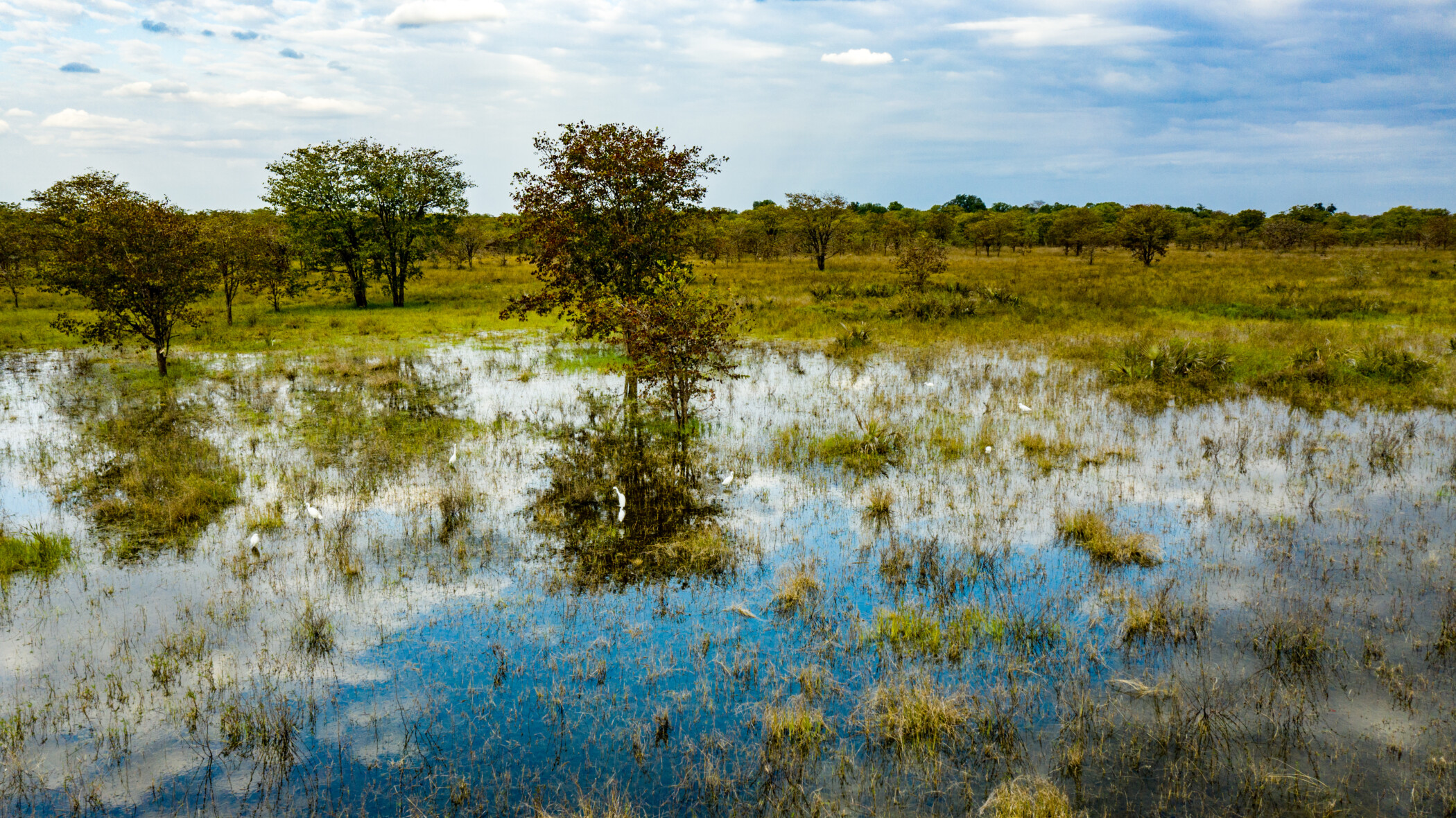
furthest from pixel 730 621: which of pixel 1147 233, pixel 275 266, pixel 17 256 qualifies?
pixel 1147 233

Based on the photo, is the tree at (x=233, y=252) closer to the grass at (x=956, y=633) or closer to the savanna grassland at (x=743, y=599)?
the savanna grassland at (x=743, y=599)

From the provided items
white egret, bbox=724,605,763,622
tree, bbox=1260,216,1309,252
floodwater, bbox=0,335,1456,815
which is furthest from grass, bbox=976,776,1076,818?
tree, bbox=1260,216,1309,252

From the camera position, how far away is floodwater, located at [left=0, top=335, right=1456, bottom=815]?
5348 mm

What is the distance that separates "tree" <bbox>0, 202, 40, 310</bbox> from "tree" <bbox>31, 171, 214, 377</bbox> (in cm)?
2026

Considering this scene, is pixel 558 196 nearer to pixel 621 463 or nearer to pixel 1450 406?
pixel 621 463

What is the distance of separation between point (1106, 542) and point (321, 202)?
37285 mm

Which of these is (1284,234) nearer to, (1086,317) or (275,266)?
(1086,317)

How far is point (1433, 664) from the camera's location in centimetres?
652

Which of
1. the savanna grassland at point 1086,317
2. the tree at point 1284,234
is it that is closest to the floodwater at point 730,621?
the savanna grassland at point 1086,317

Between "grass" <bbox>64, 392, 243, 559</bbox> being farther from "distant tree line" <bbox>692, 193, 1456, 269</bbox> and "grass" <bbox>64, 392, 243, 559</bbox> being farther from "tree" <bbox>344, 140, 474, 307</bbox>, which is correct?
"distant tree line" <bbox>692, 193, 1456, 269</bbox>

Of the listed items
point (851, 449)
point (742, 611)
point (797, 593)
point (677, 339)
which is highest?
point (677, 339)

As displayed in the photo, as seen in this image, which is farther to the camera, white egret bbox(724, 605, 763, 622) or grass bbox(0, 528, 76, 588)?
grass bbox(0, 528, 76, 588)

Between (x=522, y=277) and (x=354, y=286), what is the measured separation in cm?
1387

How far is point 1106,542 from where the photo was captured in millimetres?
8945
